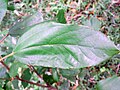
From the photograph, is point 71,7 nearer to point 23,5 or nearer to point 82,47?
point 23,5

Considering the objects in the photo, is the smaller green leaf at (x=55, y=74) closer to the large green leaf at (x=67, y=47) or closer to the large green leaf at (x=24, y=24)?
the large green leaf at (x=24, y=24)

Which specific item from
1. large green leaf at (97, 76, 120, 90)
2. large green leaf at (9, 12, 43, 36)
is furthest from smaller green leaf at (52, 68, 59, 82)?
large green leaf at (97, 76, 120, 90)

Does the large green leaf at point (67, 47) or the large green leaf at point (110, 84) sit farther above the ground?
the large green leaf at point (67, 47)

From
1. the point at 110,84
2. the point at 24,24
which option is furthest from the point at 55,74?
the point at 110,84

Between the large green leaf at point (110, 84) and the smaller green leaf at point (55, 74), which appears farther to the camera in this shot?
the smaller green leaf at point (55, 74)

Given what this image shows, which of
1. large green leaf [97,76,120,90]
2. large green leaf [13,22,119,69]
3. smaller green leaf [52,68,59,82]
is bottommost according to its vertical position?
smaller green leaf [52,68,59,82]

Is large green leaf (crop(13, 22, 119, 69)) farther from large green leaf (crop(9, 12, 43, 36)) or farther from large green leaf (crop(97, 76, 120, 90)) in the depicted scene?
large green leaf (crop(9, 12, 43, 36))

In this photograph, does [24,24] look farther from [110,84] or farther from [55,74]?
[110,84]

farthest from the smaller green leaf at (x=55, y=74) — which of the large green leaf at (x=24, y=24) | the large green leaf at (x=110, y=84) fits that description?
the large green leaf at (x=110, y=84)
